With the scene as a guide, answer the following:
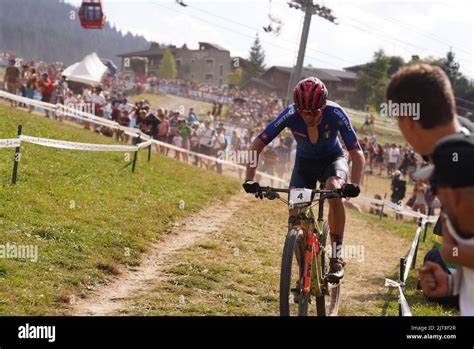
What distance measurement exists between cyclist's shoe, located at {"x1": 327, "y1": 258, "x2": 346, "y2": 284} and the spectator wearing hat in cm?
335

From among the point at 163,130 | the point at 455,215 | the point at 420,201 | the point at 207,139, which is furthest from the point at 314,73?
the point at 455,215

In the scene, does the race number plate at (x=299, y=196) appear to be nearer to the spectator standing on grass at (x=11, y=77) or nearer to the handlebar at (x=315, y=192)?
the handlebar at (x=315, y=192)

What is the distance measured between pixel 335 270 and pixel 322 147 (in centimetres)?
143

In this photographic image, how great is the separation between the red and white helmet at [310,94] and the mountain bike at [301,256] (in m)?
0.91

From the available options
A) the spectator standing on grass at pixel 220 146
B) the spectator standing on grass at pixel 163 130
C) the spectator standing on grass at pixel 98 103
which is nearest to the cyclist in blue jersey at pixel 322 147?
the spectator standing on grass at pixel 163 130

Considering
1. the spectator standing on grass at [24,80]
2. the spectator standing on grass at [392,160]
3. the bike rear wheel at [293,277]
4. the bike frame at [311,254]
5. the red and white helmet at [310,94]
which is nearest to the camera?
the bike rear wheel at [293,277]

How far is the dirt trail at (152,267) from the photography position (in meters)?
6.79

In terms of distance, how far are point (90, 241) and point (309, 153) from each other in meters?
3.67

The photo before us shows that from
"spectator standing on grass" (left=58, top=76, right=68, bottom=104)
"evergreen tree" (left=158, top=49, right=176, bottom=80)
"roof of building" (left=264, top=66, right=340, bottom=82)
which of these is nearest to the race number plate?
"spectator standing on grass" (left=58, top=76, right=68, bottom=104)

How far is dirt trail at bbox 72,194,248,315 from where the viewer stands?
679 cm

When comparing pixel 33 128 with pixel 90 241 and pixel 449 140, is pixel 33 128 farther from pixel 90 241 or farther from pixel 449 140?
pixel 449 140

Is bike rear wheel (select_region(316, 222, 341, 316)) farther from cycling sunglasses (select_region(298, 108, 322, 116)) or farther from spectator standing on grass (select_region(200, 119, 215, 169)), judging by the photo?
spectator standing on grass (select_region(200, 119, 215, 169))

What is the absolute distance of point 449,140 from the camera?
2.66m
